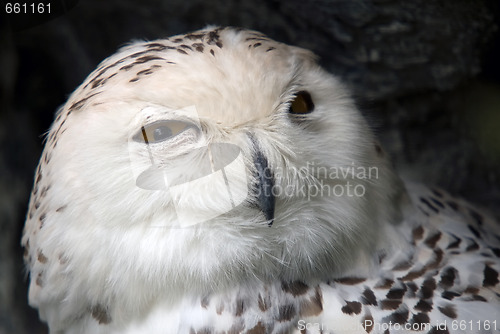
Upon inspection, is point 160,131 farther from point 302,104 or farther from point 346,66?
point 346,66

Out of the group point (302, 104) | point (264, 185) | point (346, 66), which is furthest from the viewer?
point (346, 66)

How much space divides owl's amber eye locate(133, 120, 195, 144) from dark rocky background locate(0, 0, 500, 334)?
84cm

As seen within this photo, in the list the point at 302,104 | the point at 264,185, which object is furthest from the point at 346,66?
the point at 264,185

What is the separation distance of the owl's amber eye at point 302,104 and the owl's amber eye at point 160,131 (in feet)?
0.79

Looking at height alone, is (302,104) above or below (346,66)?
above

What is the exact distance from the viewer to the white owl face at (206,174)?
105cm

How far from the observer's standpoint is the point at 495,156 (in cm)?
197

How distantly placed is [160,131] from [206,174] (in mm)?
130

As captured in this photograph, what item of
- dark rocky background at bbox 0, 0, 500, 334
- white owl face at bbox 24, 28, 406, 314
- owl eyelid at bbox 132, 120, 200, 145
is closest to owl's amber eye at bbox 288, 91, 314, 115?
white owl face at bbox 24, 28, 406, 314

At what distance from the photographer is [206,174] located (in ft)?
3.45

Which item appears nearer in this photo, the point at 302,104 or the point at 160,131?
the point at 160,131

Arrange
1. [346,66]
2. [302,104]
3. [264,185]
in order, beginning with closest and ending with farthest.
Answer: [264,185] → [302,104] → [346,66]
